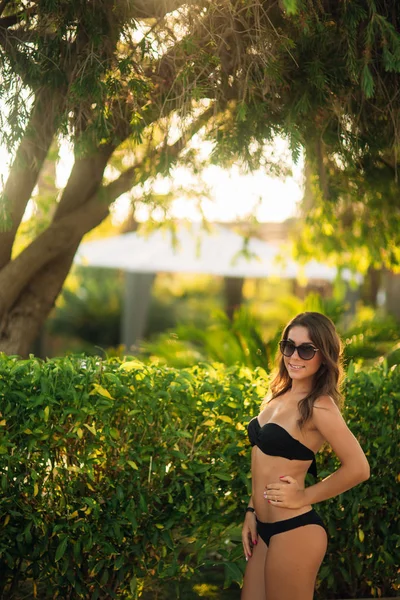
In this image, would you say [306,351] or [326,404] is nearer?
[326,404]

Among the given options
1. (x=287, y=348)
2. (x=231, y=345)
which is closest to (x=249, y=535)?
(x=287, y=348)

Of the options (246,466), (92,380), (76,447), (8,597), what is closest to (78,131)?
(92,380)

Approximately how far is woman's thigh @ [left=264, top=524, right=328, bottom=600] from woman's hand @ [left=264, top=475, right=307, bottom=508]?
0.36 feet

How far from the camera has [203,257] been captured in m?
12.3

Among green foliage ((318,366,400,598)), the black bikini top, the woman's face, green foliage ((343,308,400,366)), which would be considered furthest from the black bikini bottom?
green foliage ((343,308,400,366))

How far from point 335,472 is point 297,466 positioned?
7.8 inches

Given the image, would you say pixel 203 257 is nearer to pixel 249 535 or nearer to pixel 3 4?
pixel 3 4

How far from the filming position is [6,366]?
14.0ft

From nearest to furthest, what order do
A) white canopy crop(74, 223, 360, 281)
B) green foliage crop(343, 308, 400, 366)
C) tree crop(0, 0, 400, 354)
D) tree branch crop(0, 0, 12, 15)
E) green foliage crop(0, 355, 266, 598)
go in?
green foliage crop(0, 355, 266, 598), tree crop(0, 0, 400, 354), tree branch crop(0, 0, 12, 15), green foliage crop(343, 308, 400, 366), white canopy crop(74, 223, 360, 281)

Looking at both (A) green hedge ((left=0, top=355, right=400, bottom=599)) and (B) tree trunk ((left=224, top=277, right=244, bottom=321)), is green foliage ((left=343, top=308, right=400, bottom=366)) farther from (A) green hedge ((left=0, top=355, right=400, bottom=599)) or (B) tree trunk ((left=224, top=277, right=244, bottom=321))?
(B) tree trunk ((left=224, top=277, right=244, bottom=321))

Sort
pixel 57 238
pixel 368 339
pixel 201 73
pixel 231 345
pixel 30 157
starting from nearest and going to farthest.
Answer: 1. pixel 201 73
2. pixel 30 157
3. pixel 57 238
4. pixel 231 345
5. pixel 368 339

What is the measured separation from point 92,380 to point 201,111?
2.06 meters

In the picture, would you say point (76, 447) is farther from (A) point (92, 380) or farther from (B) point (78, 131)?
(B) point (78, 131)

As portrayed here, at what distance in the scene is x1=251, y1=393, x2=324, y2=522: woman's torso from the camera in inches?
130
